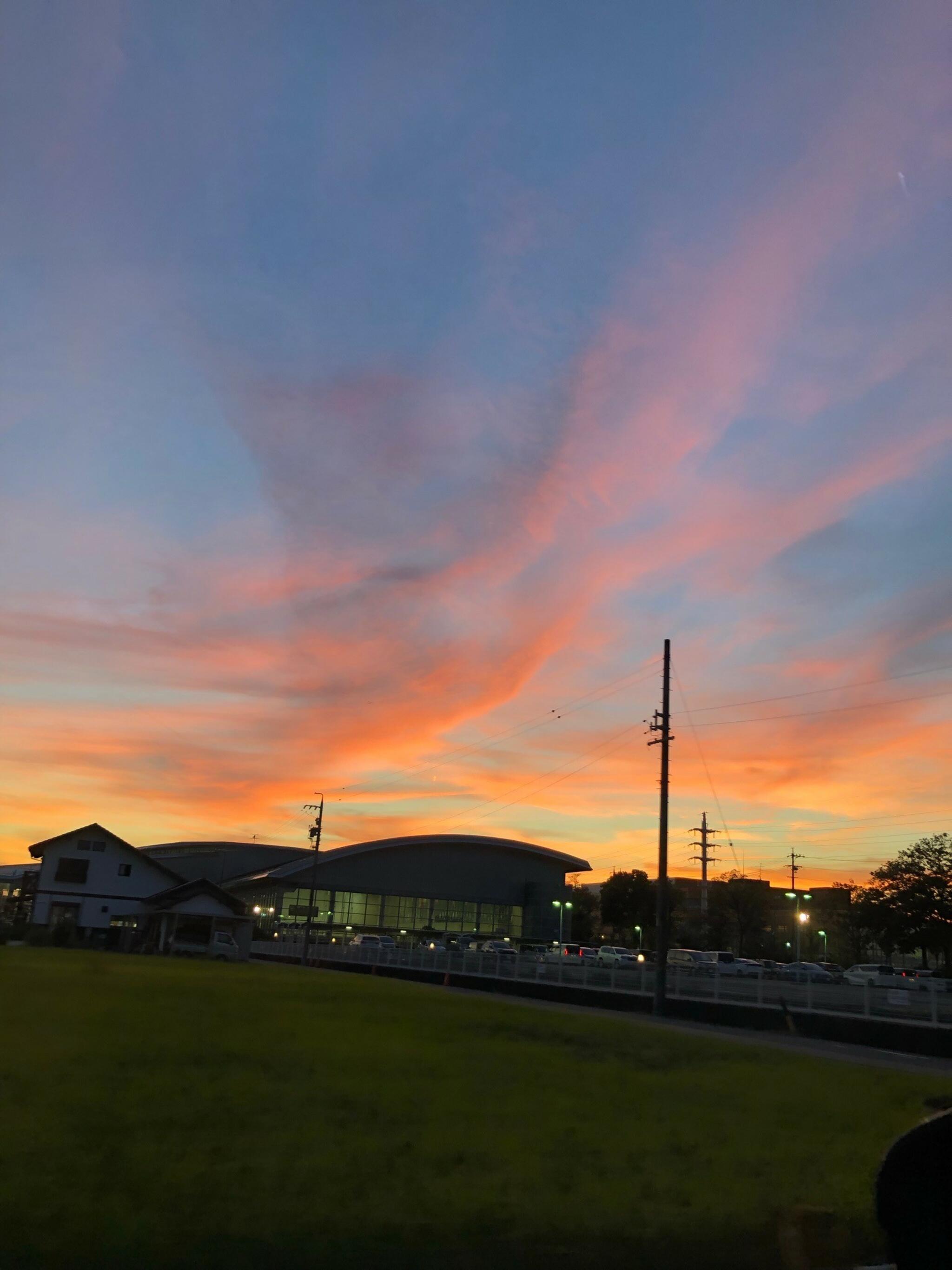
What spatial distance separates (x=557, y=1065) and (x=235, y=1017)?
2402 mm

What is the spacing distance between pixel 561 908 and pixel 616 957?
3759 cm

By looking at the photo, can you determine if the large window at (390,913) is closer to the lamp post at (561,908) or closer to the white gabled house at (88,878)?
the lamp post at (561,908)

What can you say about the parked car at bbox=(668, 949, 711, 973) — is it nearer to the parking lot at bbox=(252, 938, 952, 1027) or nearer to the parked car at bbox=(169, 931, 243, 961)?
the parking lot at bbox=(252, 938, 952, 1027)

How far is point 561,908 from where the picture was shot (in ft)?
326

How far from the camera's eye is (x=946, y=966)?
68.2 metres

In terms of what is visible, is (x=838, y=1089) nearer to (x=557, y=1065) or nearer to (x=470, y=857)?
(x=557, y=1065)

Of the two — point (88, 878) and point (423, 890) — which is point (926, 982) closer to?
point (88, 878)

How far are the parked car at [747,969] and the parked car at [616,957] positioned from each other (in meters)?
5.84

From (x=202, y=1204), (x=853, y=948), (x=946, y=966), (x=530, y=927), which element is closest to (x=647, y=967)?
(x=202, y=1204)

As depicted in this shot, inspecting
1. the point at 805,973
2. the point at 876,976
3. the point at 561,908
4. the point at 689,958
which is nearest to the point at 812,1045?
the point at 876,976

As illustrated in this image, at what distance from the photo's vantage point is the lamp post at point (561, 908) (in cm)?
9588

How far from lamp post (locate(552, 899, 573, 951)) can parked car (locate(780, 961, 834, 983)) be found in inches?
1213

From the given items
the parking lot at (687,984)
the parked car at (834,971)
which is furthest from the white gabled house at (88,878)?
the parked car at (834,971)

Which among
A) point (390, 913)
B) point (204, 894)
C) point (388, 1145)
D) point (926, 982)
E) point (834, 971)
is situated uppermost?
point (204, 894)
